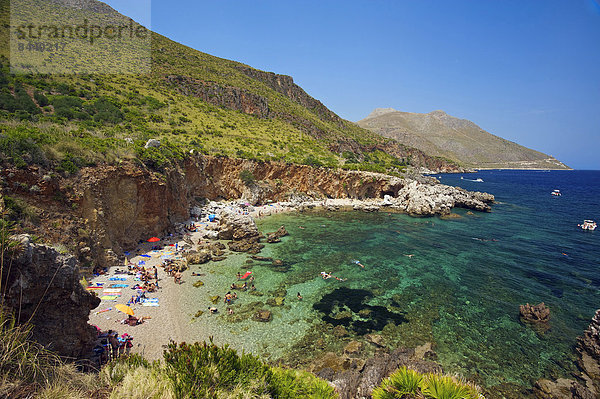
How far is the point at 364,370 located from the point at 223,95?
74.3m

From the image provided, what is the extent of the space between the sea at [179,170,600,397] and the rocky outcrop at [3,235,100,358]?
5.67 m

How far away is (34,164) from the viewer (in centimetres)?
1592

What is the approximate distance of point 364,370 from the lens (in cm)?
1131

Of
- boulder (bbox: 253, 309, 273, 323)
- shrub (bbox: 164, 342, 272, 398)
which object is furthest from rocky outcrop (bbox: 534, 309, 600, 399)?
boulder (bbox: 253, 309, 273, 323)

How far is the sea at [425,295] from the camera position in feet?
45.8

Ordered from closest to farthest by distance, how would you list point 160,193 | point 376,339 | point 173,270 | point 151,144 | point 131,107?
1. point 376,339
2. point 173,270
3. point 160,193
4. point 151,144
5. point 131,107

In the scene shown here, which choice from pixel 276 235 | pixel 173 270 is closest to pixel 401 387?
pixel 173 270

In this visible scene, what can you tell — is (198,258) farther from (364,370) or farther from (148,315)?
(364,370)

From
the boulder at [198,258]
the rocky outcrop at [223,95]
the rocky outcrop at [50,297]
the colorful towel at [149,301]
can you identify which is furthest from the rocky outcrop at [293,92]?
the rocky outcrop at [50,297]

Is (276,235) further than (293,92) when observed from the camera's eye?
No

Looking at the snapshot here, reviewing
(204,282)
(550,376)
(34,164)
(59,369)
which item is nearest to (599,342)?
(550,376)

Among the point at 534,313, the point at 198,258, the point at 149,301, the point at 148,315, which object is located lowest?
the point at 148,315

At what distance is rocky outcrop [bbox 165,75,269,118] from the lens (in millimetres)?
65375

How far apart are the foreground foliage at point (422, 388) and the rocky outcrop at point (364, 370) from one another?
3432 mm
